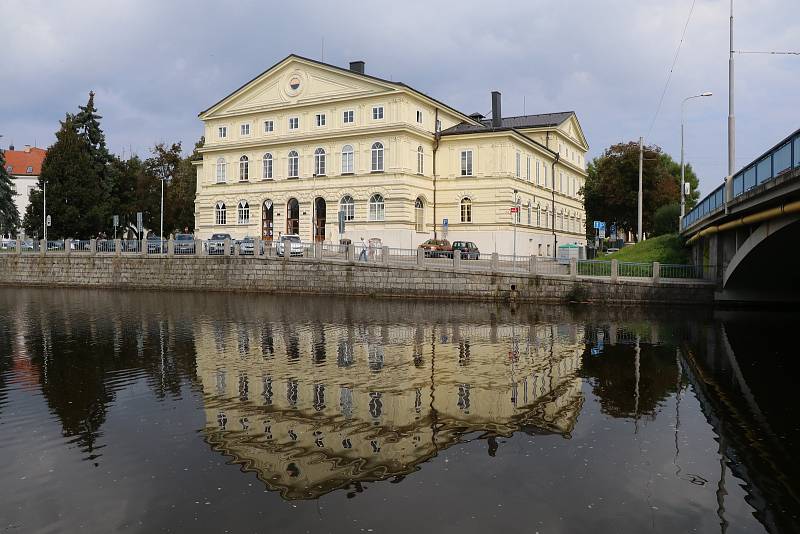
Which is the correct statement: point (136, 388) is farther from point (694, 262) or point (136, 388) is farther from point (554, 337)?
point (694, 262)

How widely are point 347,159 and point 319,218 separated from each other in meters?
5.45

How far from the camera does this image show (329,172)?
52281mm

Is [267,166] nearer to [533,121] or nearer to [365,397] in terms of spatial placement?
[533,121]

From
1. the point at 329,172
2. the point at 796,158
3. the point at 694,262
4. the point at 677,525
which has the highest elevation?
the point at 329,172

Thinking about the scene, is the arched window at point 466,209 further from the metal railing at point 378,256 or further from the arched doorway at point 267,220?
the arched doorway at point 267,220

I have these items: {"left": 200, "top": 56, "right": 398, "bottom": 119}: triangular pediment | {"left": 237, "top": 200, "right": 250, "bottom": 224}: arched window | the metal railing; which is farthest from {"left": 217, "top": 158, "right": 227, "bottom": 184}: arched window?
the metal railing

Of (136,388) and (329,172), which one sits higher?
(329,172)

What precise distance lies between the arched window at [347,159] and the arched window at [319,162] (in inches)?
75.5

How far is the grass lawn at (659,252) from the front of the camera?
37.5 m

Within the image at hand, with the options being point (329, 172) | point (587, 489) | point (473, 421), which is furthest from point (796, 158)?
point (329, 172)

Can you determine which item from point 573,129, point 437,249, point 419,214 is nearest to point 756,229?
point 437,249

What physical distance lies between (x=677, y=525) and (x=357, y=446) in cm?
416

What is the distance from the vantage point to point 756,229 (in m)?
22.1

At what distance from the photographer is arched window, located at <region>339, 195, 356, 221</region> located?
5134 centimetres
